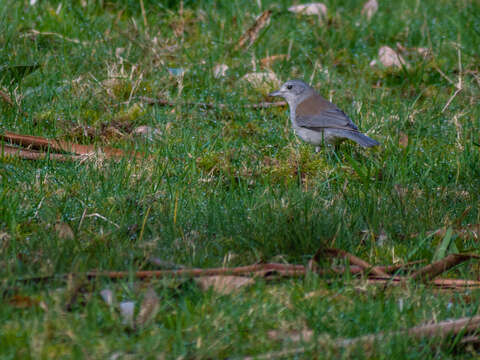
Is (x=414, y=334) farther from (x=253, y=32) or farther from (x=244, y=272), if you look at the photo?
(x=253, y=32)

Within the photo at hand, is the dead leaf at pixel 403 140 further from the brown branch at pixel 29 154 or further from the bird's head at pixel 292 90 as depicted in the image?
the brown branch at pixel 29 154

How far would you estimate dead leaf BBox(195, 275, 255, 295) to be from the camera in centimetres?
302

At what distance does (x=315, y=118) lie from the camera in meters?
5.80

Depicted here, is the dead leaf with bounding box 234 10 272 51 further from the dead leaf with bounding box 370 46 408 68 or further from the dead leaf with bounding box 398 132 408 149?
the dead leaf with bounding box 398 132 408 149

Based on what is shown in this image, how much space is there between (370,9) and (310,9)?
717 millimetres

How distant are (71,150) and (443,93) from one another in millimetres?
3414

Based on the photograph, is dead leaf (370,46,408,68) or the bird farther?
dead leaf (370,46,408,68)

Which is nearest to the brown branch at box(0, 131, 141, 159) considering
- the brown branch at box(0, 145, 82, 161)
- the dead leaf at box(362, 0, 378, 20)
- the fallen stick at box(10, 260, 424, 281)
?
the brown branch at box(0, 145, 82, 161)

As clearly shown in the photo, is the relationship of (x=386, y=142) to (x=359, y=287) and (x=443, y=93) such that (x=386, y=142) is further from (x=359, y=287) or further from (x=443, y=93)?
(x=359, y=287)

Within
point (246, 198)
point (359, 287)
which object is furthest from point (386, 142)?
point (359, 287)

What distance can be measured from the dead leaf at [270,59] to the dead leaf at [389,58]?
865 millimetres

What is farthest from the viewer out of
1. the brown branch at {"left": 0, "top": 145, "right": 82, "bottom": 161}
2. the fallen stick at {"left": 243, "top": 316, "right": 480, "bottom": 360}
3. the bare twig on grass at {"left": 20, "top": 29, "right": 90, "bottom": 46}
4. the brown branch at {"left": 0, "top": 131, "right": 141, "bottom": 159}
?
the bare twig on grass at {"left": 20, "top": 29, "right": 90, "bottom": 46}

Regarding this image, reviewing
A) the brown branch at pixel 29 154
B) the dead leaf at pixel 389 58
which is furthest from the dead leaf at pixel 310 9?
the brown branch at pixel 29 154

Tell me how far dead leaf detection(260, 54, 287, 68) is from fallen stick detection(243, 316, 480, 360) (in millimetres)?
4415
